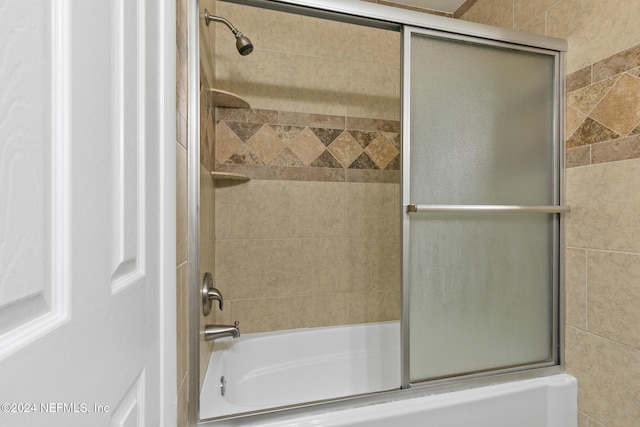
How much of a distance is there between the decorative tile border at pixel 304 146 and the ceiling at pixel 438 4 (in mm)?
699

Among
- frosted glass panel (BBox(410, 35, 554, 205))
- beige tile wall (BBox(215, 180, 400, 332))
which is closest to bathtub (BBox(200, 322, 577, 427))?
beige tile wall (BBox(215, 180, 400, 332))

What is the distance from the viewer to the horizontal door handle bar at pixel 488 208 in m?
1.09

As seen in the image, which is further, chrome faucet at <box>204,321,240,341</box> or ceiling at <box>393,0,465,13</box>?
ceiling at <box>393,0,465,13</box>

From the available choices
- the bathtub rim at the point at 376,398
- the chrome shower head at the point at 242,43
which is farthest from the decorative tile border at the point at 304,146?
the bathtub rim at the point at 376,398

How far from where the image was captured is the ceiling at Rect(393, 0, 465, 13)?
190cm

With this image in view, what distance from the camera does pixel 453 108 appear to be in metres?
1.17

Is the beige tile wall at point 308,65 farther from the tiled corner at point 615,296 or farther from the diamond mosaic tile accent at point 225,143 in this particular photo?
the tiled corner at point 615,296

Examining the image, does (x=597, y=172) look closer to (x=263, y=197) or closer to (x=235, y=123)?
(x=263, y=197)

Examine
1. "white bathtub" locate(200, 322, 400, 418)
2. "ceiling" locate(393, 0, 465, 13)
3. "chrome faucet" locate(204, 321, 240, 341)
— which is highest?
"ceiling" locate(393, 0, 465, 13)

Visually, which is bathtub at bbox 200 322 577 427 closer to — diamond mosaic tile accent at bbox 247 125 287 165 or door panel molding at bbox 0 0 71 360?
door panel molding at bbox 0 0 71 360

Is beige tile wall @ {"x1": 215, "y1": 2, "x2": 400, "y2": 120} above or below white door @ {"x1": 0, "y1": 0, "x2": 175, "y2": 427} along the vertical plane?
above

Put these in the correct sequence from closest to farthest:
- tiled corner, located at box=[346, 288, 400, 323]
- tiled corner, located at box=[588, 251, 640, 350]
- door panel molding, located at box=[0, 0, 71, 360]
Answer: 1. door panel molding, located at box=[0, 0, 71, 360]
2. tiled corner, located at box=[588, 251, 640, 350]
3. tiled corner, located at box=[346, 288, 400, 323]

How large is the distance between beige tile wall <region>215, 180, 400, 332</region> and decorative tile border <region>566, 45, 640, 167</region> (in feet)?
3.06

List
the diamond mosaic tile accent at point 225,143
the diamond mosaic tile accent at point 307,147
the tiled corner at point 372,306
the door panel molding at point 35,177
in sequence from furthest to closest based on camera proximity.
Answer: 1. the tiled corner at point 372,306
2. the diamond mosaic tile accent at point 307,147
3. the diamond mosaic tile accent at point 225,143
4. the door panel molding at point 35,177
